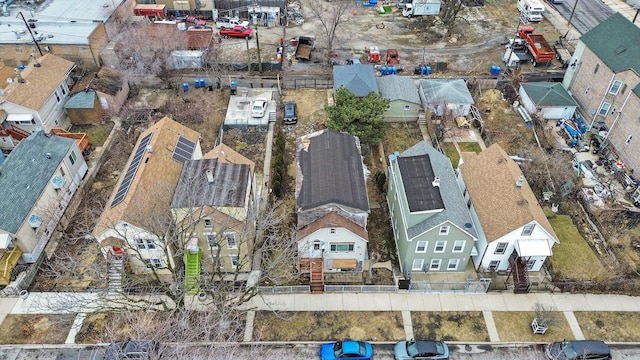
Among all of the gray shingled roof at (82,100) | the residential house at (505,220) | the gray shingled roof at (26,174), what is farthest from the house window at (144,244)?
the residential house at (505,220)

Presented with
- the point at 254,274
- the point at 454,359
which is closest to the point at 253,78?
the point at 254,274

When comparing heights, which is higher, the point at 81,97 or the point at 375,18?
the point at 375,18

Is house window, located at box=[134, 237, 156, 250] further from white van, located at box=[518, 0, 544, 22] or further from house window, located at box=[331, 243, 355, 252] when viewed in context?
white van, located at box=[518, 0, 544, 22]

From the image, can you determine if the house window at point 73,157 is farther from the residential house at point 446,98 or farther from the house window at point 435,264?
the residential house at point 446,98

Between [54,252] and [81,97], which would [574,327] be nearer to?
[54,252]

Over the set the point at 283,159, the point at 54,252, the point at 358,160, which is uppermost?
the point at 358,160

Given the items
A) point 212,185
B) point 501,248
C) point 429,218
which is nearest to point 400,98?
point 429,218

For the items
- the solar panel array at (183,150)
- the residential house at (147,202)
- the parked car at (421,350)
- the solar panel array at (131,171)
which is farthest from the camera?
the solar panel array at (183,150)
